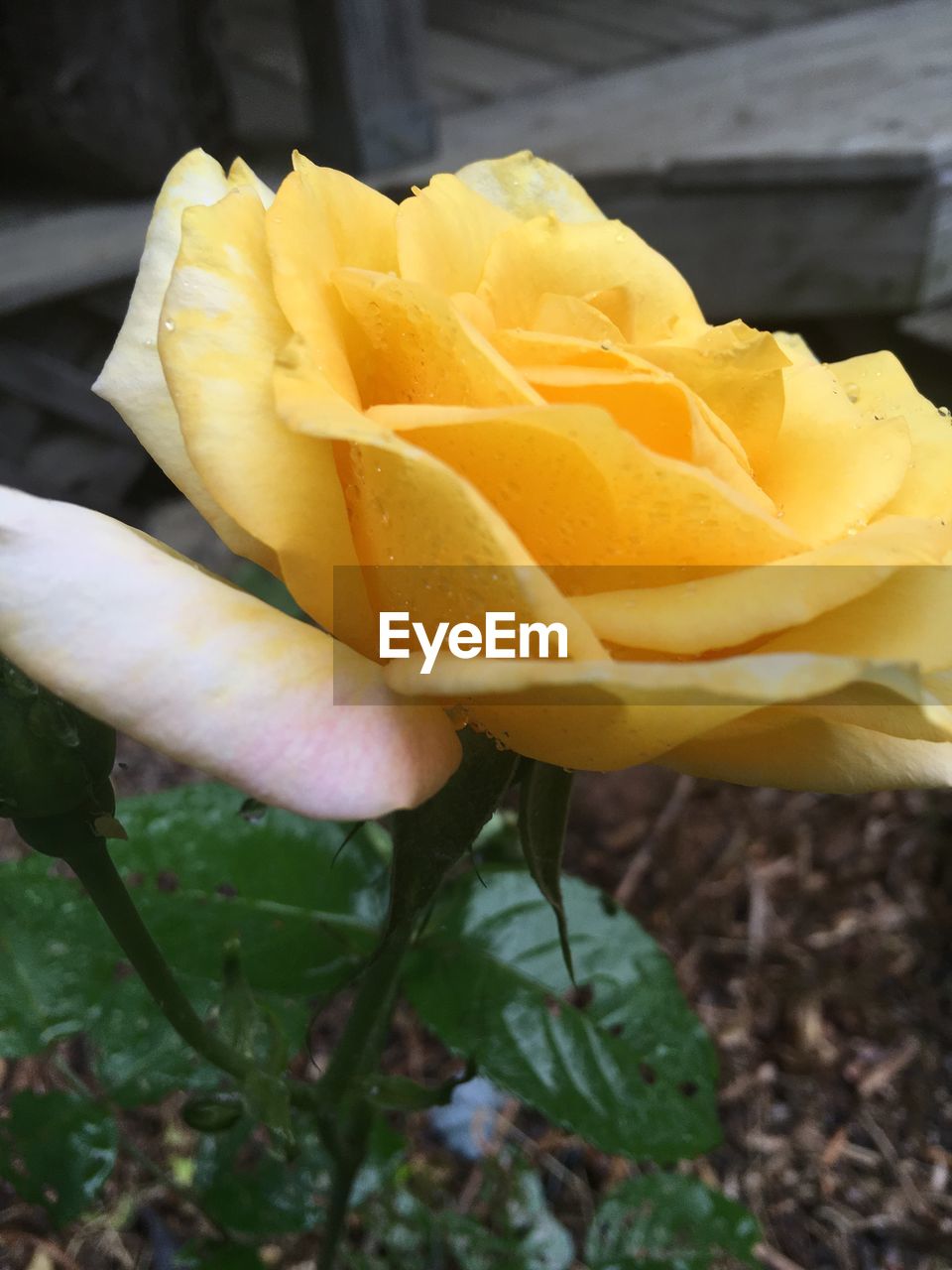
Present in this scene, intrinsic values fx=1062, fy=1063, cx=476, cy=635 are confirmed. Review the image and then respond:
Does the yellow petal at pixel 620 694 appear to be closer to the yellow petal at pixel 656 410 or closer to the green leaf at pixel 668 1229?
the yellow petal at pixel 656 410

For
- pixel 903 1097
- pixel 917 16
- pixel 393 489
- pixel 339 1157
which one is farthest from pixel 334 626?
pixel 917 16

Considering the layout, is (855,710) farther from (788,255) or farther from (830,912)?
(788,255)

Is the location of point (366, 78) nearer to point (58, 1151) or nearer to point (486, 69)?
point (486, 69)

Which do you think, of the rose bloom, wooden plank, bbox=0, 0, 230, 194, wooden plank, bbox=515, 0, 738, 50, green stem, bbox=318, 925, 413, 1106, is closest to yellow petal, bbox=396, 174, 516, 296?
the rose bloom

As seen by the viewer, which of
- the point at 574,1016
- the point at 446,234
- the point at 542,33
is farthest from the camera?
the point at 542,33

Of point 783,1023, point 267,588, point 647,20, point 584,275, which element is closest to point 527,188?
point 584,275

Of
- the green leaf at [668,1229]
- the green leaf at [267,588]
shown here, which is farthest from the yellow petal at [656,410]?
the green leaf at [668,1229]
